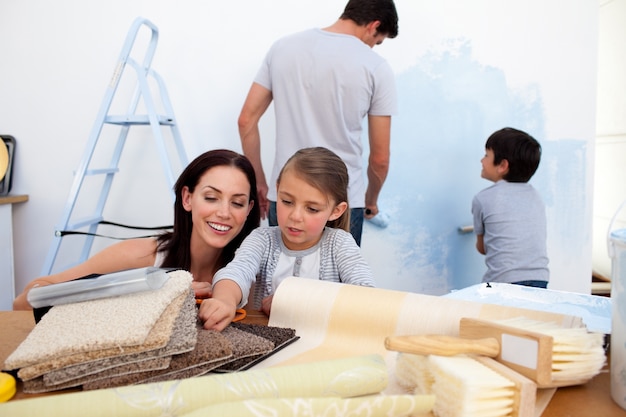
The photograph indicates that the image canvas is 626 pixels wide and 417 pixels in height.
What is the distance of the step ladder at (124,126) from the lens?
7.02 ft

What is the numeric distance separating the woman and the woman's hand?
56 centimetres

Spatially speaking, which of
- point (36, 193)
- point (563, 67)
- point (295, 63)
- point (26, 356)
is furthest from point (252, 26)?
point (26, 356)

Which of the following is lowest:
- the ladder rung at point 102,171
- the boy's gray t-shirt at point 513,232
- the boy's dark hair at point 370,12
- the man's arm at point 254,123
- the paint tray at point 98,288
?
the boy's gray t-shirt at point 513,232

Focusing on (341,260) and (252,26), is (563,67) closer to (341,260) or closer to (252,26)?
(252,26)

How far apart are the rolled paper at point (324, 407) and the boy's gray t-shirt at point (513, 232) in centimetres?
171

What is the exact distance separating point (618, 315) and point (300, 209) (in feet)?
2.52

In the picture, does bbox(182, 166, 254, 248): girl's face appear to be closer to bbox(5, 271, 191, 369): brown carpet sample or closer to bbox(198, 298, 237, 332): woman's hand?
bbox(198, 298, 237, 332): woman's hand

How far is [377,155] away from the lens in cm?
216

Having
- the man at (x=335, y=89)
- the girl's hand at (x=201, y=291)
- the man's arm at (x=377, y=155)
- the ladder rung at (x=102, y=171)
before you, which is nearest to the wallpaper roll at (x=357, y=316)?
the girl's hand at (x=201, y=291)

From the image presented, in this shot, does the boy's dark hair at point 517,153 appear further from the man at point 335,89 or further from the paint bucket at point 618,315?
the paint bucket at point 618,315

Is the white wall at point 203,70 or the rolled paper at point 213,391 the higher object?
the white wall at point 203,70

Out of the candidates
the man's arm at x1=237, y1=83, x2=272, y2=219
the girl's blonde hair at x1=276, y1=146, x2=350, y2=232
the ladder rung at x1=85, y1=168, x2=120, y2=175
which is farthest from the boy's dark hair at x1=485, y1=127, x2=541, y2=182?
the ladder rung at x1=85, y1=168, x2=120, y2=175

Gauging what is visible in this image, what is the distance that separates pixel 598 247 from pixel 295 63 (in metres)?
2.14

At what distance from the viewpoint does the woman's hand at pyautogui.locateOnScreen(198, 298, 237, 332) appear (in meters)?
0.77
